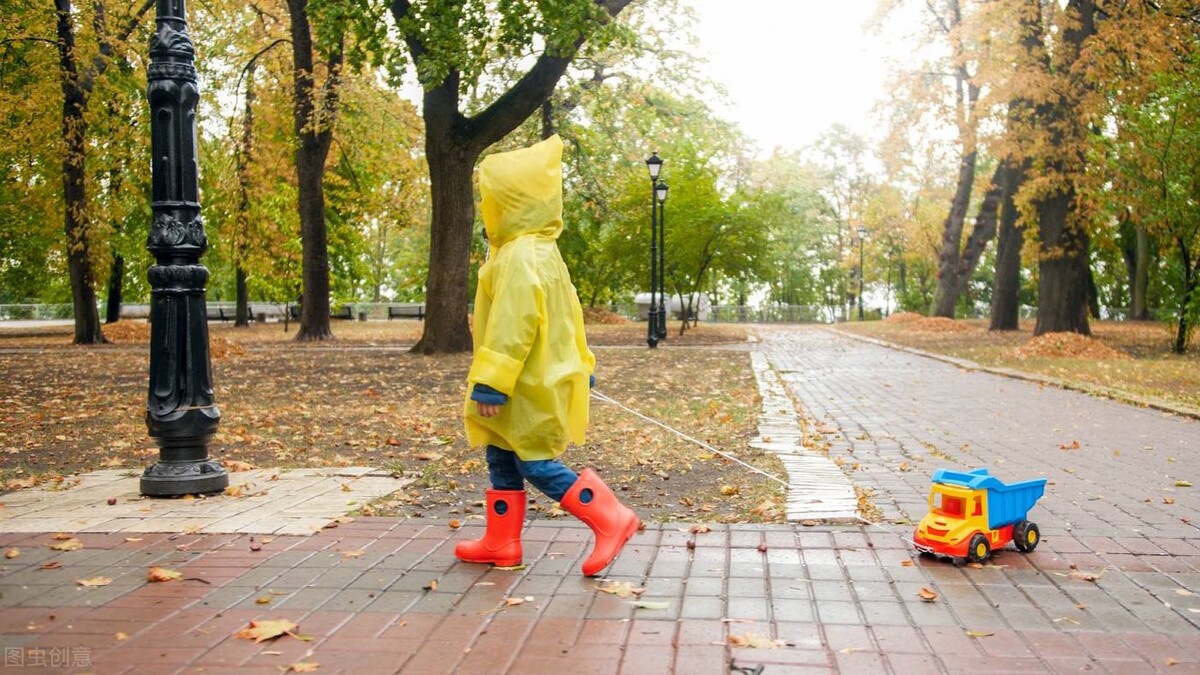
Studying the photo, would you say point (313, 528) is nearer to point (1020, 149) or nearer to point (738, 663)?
point (738, 663)

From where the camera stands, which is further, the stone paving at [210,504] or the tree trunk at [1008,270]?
the tree trunk at [1008,270]

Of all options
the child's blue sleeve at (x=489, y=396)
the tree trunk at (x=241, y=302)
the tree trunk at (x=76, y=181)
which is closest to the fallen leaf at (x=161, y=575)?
the child's blue sleeve at (x=489, y=396)

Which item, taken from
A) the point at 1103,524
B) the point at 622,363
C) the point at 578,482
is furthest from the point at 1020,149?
the point at 578,482

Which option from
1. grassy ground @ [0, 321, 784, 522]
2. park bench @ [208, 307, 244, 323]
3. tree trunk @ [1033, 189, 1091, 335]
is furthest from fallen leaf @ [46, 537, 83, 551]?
park bench @ [208, 307, 244, 323]

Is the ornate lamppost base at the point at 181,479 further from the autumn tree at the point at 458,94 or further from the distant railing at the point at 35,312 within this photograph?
the distant railing at the point at 35,312

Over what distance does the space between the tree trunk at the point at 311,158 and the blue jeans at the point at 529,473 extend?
18.6m

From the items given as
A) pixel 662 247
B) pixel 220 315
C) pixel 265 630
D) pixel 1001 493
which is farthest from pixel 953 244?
pixel 265 630

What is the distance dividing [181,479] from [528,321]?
3053 millimetres

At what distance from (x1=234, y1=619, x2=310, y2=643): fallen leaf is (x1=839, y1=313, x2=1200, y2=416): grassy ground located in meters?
10.1

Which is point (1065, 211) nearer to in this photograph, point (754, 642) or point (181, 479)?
point (181, 479)

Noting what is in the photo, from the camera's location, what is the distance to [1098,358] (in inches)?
746

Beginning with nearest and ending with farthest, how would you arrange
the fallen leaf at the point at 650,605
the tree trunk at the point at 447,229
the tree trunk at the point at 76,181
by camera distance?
1. the fallen leaf at the point at 650,605
2. the tree trunk at the point at 447,229
3. the tree trunk at the point at 76,181

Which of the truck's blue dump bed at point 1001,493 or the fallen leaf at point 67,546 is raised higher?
the truck's blue dump bed at point 1001,493

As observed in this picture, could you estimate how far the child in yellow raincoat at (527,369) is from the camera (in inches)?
167
